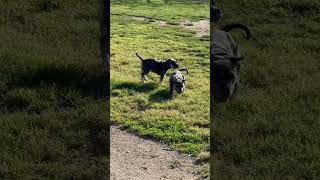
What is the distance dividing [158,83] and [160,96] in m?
0.60

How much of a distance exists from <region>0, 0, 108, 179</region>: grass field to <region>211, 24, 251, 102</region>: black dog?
5.30ft

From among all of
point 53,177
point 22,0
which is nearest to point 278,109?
point 53,177

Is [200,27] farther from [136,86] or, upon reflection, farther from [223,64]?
[136,86]

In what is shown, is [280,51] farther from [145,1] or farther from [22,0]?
[22,0]

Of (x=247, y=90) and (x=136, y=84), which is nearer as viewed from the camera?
(x=136, y=84)

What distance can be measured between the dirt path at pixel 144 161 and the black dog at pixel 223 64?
1.11 m

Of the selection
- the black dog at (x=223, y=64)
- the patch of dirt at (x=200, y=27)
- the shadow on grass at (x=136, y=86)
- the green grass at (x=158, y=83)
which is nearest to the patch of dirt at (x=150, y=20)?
the green grass at (x=158, y=83)

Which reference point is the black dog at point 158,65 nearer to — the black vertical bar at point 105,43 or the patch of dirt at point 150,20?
the black vertical bar at point 105,43

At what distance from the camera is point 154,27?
6.83 metres

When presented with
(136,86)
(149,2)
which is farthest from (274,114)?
(136,86)

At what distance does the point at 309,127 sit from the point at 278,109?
754 mm

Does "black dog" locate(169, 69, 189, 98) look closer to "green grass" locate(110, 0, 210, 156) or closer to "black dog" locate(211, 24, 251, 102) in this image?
"green grass" locate(110, 0, 210, 156)

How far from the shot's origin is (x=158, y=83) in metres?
6.39

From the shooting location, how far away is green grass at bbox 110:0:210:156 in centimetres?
534
